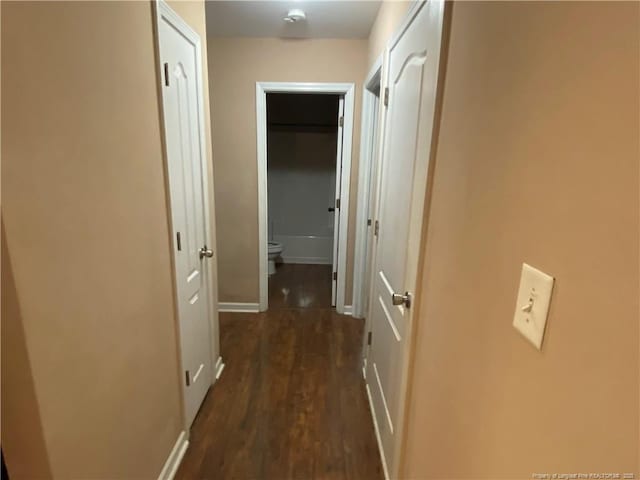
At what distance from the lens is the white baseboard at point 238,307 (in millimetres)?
3383

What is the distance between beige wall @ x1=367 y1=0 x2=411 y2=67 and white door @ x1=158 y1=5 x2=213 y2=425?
1.01 meters

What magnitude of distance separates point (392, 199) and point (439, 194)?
657 mm

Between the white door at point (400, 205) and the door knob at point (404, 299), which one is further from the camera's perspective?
the door knob at point (404, 299)

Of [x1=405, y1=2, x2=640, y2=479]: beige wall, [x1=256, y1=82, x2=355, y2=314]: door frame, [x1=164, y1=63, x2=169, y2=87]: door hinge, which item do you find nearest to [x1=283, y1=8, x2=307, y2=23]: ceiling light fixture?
[x1=256, y1=82, x2=355, y2=314]: door frame

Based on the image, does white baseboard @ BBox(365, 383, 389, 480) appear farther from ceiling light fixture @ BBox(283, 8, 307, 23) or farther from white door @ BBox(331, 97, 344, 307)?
ceiling light fixture @ BBox(283, 8, 307, 23)

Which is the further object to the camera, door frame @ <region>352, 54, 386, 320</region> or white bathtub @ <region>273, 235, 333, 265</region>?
white bathtub @ <region>273, 235, 333, 265</region>

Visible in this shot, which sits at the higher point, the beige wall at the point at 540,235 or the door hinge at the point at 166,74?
the door hinge at the point at 166,74

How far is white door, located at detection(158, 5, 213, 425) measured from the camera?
1.56m

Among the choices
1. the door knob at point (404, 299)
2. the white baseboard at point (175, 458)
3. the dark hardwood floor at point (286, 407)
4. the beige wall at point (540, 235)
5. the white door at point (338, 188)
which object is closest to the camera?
the beige wall at point (540, 235)

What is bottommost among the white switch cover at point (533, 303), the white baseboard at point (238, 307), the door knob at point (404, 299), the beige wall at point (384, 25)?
the white baseboard at point (238, 307)

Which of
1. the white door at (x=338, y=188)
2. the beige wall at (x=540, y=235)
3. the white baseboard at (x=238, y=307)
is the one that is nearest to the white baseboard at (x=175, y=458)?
the beige wall at (x=540, y=235)

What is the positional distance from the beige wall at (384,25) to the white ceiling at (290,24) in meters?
0.08

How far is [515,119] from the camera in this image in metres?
0.70

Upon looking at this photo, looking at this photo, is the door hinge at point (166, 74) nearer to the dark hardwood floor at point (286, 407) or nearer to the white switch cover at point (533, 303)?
the white switch cover at point (533, 303)
